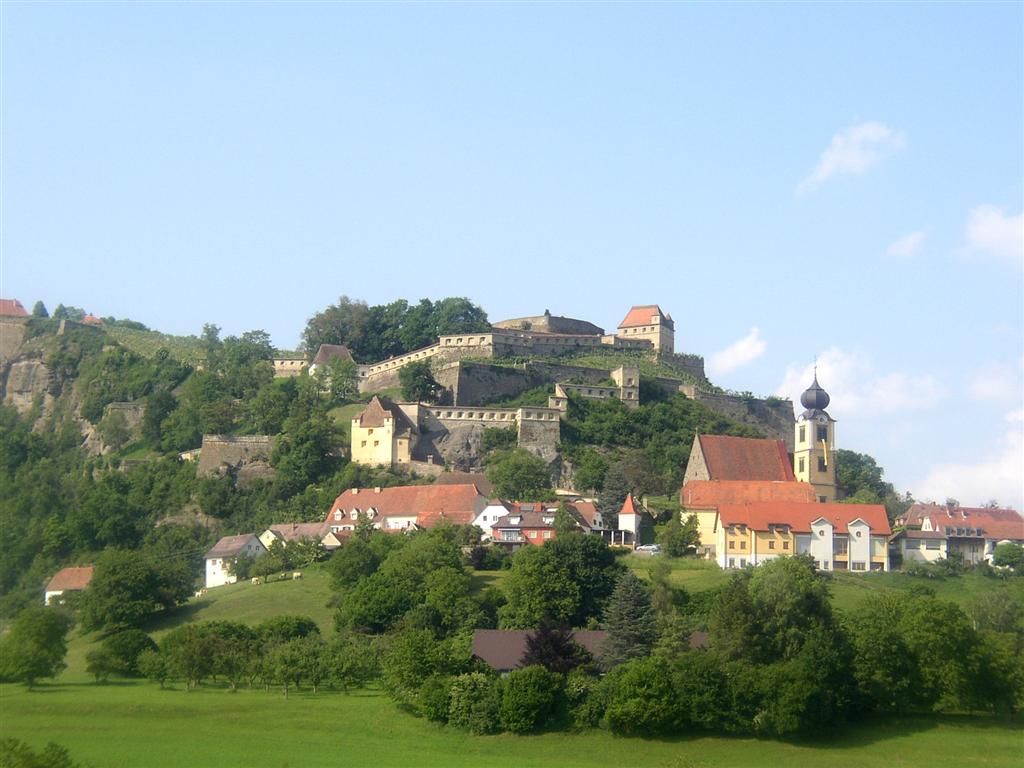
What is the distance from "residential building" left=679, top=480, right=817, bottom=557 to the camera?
234 feet

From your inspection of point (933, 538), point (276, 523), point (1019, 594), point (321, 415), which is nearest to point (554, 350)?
point (321, 415)

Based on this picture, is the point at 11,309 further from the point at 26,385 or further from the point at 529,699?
the point at 529,699

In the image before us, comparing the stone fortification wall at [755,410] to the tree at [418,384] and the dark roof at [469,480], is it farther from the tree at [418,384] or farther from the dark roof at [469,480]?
the dark roof at [469,480]

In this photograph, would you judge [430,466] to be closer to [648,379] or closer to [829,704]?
[648,379]

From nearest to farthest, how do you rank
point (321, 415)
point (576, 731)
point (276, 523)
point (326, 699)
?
point (576, 731) → point (326, 699) → point (276, 523) → point (321, 415)

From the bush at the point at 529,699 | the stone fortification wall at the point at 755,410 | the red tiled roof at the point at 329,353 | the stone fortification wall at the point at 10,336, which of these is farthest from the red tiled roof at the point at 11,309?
the bush at the point at 529,699

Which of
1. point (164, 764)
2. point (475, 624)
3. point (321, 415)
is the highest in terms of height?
point (321, 415)

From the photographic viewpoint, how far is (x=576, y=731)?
4912cm

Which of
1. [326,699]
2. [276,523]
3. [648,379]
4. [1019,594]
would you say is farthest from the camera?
[648,379]

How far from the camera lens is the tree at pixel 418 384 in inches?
3578

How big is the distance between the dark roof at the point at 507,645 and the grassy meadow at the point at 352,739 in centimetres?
411

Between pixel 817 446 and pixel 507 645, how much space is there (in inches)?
1237

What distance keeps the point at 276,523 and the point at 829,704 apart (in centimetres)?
3859

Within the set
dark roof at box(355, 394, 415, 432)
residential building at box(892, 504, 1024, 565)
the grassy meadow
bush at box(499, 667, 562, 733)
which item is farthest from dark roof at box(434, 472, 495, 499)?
bush at box(499, 667, 562, 733)
